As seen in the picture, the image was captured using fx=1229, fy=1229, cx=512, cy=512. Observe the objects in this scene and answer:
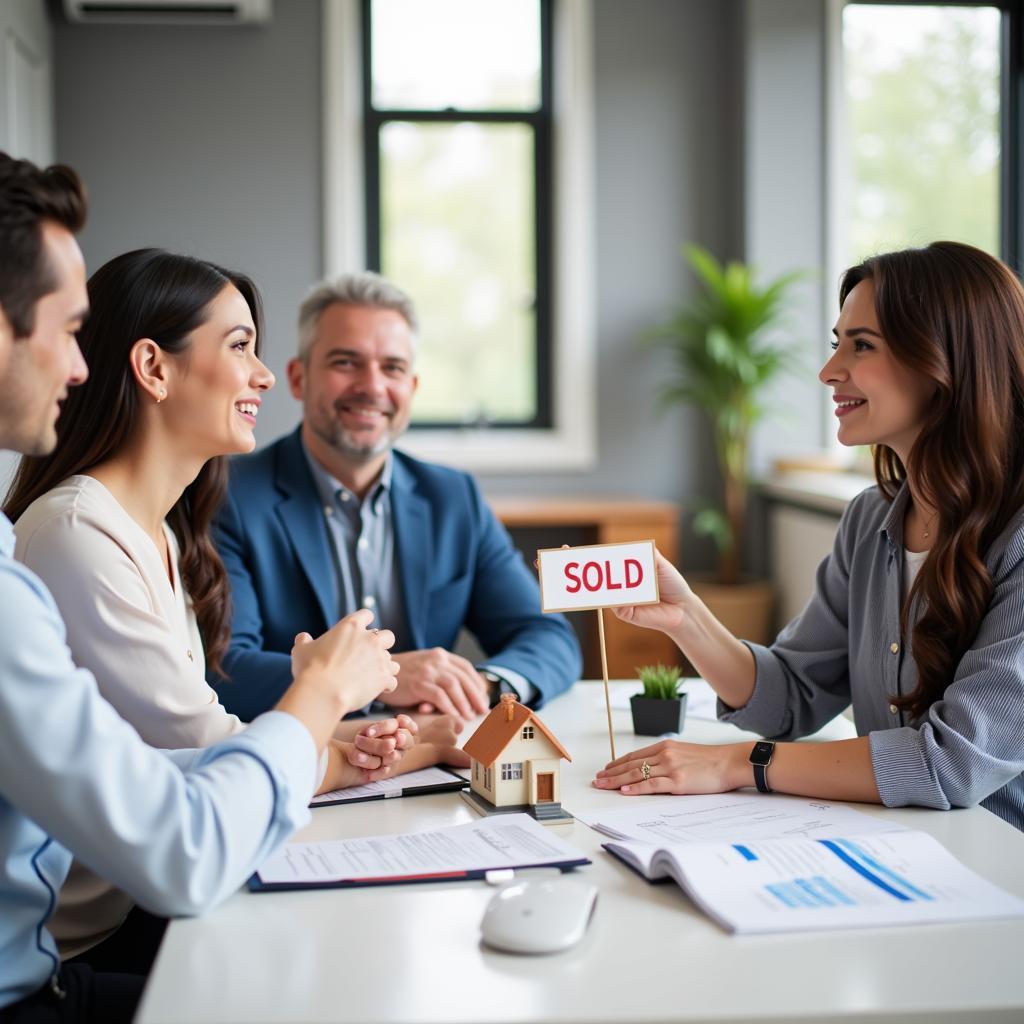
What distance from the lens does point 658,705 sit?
183 cm

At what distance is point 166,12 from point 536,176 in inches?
59.3

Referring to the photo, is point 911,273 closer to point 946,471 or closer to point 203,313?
point 946,471

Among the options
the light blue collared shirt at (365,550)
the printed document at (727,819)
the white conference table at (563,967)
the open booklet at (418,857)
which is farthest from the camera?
the light blue collared shirt at (365,550)

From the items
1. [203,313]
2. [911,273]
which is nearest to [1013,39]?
[911,273]

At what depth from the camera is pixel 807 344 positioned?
15.4 feet

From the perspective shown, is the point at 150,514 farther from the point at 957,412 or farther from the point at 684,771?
the point at 957,412

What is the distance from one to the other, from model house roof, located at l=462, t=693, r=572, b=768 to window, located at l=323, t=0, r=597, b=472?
130 inches

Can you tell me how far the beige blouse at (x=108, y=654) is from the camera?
1396 millimetres

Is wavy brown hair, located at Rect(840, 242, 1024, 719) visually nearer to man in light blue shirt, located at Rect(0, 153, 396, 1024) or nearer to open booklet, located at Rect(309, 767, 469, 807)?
open booklet, located at Rect(309, 767, 469, 807)

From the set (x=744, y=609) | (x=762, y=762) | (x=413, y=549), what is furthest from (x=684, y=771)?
(x=744, y=609)

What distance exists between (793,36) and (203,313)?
355 cm

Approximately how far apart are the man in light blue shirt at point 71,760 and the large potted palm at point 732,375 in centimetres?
328

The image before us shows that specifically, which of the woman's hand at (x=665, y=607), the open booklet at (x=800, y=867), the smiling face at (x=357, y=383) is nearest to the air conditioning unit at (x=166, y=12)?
the smiling face at (x=357, y=383)

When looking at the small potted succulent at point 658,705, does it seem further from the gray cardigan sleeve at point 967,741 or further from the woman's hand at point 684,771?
the gray cardigan sleeve at point 967,741
